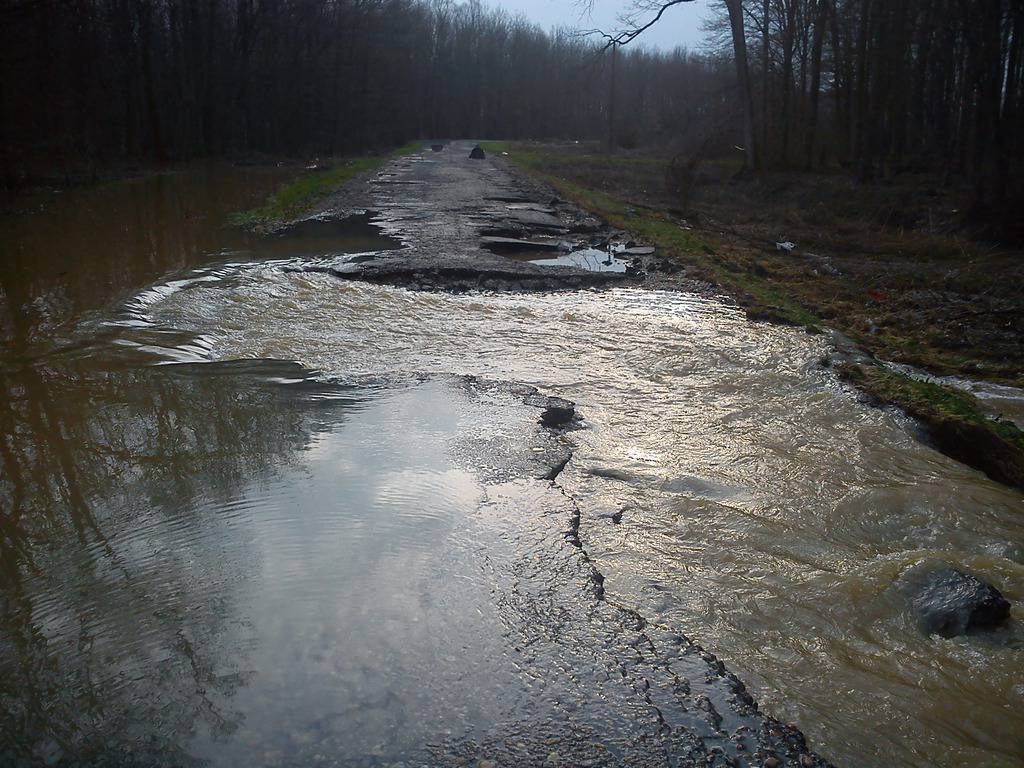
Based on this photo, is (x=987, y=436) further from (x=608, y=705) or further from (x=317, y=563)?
(x=317, y=563)

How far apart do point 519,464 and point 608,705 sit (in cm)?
235

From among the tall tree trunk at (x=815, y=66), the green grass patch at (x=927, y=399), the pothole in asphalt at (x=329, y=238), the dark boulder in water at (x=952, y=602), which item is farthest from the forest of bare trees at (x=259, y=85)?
the dark boulder in water at (x=952, y=602)

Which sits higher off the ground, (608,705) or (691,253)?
(691,253)

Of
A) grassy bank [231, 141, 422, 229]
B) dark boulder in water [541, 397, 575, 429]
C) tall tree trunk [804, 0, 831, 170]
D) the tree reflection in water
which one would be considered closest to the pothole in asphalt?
grassy bank [231, 141, 422, 229]

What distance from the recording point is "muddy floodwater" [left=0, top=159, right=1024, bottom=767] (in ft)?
10.1

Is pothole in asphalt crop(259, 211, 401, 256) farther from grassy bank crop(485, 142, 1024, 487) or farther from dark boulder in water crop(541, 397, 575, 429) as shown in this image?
dark boulder in water crop(541, 397, 575, 429)

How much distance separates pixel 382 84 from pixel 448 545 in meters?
60.9

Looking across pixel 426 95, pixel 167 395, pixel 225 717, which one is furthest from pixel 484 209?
pixel 426 95

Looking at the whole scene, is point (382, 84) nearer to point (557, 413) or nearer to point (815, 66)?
point (815, 66)

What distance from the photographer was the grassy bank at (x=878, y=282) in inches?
256

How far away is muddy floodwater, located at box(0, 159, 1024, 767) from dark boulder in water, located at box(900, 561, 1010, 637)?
3.1 inches

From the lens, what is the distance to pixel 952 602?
381cm

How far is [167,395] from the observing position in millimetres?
6492

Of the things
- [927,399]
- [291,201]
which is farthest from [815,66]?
[927,399]
